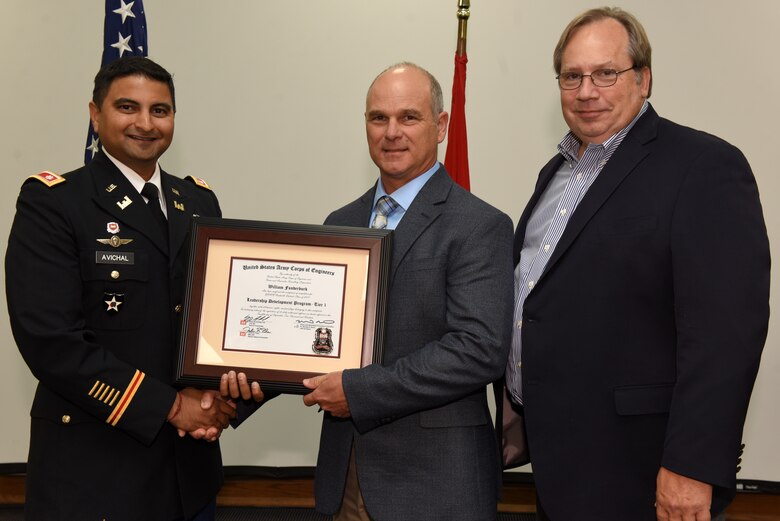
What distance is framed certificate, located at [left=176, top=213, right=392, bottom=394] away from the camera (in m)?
1.90

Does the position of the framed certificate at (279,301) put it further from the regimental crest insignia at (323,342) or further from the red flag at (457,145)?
the red flag at (457,145)

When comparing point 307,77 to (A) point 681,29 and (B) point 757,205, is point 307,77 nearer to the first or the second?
(A) point 681,29

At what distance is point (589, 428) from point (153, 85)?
1707 millimetres

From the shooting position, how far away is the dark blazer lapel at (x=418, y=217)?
75.7 inches

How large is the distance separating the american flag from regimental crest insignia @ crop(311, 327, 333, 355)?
7.27ft

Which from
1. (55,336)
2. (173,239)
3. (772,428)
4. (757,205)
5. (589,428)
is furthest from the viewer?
(772,428)

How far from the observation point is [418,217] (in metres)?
1.95

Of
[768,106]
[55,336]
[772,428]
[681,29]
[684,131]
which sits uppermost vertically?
[681,29]

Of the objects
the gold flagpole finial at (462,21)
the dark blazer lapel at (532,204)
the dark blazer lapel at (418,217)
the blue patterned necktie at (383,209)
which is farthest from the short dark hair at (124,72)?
the gold flagpole finial at (462,21)

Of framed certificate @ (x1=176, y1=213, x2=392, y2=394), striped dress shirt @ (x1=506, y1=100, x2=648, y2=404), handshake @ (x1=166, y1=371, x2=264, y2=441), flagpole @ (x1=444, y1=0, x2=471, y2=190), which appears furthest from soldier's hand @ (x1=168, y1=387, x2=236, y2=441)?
flagpole @ (x1=444, y1=0, x2=471, y2=190)

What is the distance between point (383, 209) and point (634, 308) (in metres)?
0.79

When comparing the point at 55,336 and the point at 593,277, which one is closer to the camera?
the point at 593,277

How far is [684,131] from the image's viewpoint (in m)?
1.82

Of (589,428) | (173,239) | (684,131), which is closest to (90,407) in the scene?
(173,239)
